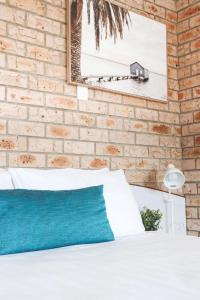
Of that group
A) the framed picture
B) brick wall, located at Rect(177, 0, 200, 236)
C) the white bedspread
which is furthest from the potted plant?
the framed picture

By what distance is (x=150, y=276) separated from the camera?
3.31 ft

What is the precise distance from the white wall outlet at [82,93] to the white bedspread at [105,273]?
1174mm

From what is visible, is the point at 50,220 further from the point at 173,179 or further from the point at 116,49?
the point at 116,49

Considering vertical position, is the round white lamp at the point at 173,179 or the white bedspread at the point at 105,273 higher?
the round white lamp at the point at 173,179

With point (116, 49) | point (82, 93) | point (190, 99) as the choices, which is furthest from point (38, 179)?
point (190, 99)

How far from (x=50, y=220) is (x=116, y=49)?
5.07 feet

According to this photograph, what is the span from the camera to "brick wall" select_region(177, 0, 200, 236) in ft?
9.53

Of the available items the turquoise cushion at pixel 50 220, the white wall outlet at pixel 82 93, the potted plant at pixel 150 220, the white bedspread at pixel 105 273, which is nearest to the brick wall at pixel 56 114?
the white wall outlet at pixel 82 93

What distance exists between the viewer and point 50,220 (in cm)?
154

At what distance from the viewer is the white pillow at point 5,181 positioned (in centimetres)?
175

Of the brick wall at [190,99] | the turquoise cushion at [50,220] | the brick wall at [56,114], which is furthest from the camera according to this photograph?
the brick wall at [190,99]

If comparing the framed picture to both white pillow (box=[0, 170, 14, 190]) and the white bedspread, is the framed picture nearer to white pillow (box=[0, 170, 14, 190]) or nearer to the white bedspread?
white pillow (box=[0, 170, 14, 190])

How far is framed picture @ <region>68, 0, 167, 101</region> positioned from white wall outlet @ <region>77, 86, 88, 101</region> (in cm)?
4

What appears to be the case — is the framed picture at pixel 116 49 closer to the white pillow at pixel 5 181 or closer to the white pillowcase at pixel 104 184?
the white pillowcase at pixel 104 184
